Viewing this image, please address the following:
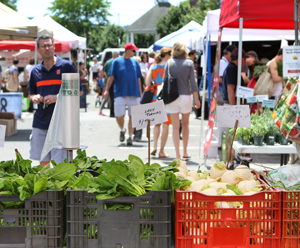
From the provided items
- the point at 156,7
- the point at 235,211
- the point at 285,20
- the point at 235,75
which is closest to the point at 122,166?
the point at 235,211

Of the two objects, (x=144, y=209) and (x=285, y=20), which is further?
(x=285, y=20)

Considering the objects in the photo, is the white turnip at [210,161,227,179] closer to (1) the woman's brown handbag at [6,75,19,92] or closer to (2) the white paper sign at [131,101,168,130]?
(2) the white paper sign at [131,101,168,130]

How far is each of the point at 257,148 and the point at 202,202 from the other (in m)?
3.01

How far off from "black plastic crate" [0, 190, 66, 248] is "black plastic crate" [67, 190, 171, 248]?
0.07 m

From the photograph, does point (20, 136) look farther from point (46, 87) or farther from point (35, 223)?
point (35, 223)

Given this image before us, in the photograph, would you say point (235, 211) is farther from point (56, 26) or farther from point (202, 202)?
point (56, 26)

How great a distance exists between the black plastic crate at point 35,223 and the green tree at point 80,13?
63.9 m

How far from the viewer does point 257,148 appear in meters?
5.17

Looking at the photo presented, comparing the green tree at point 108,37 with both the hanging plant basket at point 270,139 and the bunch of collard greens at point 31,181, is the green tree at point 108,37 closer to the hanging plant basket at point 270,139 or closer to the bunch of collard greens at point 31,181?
the hanging plant basket at point 270,139

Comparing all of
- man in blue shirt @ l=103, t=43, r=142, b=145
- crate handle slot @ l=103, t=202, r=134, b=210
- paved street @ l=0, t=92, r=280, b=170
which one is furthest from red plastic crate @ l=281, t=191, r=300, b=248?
man in blue shirt @ l=103, t=43, r=142, b=145

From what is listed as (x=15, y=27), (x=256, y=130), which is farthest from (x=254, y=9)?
(x=15, y=27)

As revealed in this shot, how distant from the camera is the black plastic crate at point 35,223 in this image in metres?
2.30

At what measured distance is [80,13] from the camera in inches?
2559

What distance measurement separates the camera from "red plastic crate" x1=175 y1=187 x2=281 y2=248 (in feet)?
7.59
